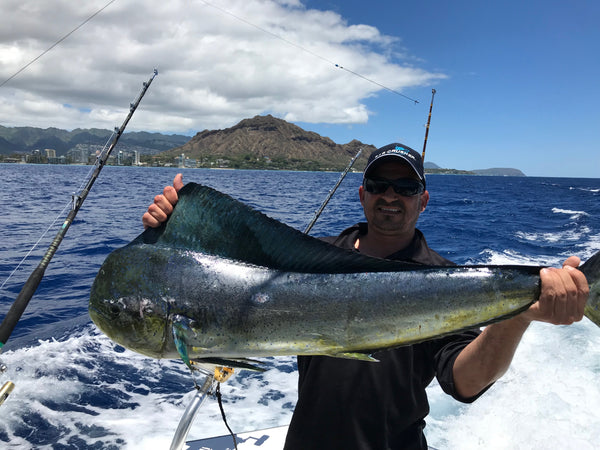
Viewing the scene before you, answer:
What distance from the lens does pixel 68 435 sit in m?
4.50

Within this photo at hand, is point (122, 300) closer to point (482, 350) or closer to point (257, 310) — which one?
→ point (257, 310)

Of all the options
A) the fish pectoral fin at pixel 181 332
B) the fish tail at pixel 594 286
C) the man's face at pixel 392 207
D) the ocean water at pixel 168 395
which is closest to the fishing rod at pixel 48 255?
the ocean water at pixel 168 395

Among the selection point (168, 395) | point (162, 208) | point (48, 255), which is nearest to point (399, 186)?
point (162, 208)

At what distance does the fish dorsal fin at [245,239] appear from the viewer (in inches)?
58.8

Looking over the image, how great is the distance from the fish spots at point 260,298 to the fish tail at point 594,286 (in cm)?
114

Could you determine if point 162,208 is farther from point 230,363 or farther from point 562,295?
point 562,295

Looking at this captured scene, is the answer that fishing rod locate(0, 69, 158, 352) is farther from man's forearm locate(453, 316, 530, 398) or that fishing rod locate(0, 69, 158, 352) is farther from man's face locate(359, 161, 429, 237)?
man's forearm locate(453, 316, 530, 398)

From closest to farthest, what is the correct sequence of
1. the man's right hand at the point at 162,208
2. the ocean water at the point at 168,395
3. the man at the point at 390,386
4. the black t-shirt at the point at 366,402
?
1. the man's right hand at the point at 162,208
2. the man at the point at 390,386
3. the black t-shirt at the point at 366,402
4. the ocean water at the point at 168,395

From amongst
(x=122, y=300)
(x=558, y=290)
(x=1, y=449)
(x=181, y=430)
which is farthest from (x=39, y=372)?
(x=558, y=290)

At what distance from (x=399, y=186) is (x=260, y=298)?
1.30 metres

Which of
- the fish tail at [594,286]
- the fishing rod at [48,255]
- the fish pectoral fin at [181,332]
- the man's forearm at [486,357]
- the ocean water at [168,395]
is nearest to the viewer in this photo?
the fish pectoral fin at [181,332]

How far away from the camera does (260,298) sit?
1.41 meters

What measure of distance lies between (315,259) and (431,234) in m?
18.5

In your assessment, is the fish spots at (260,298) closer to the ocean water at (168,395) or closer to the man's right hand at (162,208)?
the man's right hand at (162,208)
